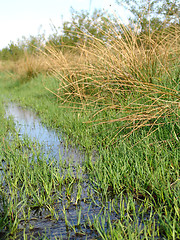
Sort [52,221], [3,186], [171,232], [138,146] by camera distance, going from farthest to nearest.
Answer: [138,146], [3,186], [52,221], [171,232]

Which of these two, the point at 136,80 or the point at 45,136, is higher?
the point at 136,80

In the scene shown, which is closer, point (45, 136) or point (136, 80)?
point (136, 80)

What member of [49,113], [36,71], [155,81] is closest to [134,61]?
[155,81]

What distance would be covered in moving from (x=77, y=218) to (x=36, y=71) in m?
8.72

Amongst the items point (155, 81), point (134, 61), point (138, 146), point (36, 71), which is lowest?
point (138, 146)

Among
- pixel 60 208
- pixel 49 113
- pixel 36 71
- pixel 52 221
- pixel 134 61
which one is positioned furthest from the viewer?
pixel 36 71

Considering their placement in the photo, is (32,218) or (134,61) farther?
(134,61)

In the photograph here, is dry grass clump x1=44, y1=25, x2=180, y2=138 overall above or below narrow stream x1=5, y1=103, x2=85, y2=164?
above

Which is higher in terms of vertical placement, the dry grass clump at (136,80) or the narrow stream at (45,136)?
the dry grass clump at (136,80)

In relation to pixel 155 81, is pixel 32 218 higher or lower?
lower

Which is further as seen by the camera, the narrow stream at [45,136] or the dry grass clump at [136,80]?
the narrow stream at [45,136]

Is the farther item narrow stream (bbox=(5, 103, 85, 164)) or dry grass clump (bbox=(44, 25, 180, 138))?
narrow stream (bbox=(5, 103, 85, 164))

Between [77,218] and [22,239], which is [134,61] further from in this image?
[22,239]

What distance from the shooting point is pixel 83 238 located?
1331mm
